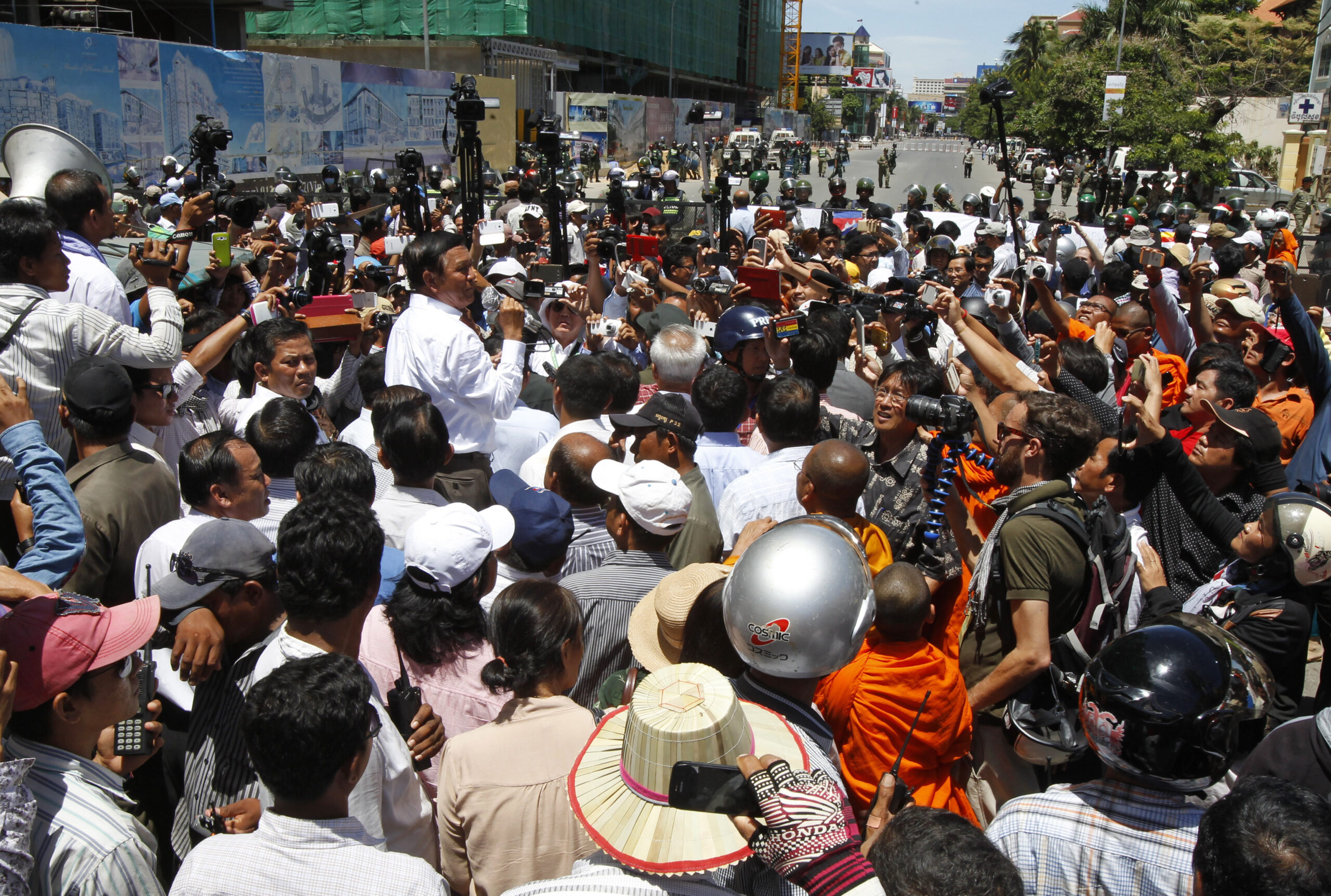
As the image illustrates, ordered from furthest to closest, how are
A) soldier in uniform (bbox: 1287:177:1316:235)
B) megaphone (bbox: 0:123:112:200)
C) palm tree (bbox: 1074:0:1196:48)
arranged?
palm tree (bbox: 1074:0:1196:48)
soldier in uniform (bbox: 1287:177:1316:235)
megaphone (bbox: 0:123:112:200)

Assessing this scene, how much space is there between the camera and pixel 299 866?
1764 mm

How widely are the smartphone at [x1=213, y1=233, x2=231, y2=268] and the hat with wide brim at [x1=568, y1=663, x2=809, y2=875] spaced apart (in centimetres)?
480

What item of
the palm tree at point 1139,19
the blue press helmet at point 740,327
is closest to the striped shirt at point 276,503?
the blue press helmet at point 740,327

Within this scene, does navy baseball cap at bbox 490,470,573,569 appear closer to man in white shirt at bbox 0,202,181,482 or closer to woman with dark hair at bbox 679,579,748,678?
woman with dark hair at bbox 679,579,748,678

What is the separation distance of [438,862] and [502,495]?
1.54 meters

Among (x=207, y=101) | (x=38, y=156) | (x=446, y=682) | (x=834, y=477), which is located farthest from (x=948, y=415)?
(x=207, y=101)

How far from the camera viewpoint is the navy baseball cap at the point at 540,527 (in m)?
3.16

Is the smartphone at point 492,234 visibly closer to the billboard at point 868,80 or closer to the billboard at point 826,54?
the billboard at point 826,54

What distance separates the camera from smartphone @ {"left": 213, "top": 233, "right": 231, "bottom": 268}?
552 cm

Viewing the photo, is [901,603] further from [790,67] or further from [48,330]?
[790,67]

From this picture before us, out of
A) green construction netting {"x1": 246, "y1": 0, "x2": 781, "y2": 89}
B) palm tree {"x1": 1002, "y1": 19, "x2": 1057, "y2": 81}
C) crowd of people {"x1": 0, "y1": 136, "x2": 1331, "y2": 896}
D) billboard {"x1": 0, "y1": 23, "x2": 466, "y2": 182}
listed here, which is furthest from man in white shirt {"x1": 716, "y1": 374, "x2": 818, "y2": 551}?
palm tree {"x1": 1002, "y1": 19, "x2": 1057, "y2": 81}

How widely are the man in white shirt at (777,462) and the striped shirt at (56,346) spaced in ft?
7.35

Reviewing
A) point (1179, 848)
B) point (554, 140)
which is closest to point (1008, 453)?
point (1179, 848)

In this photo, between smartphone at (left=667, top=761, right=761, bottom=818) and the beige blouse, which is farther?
the beige blouse
